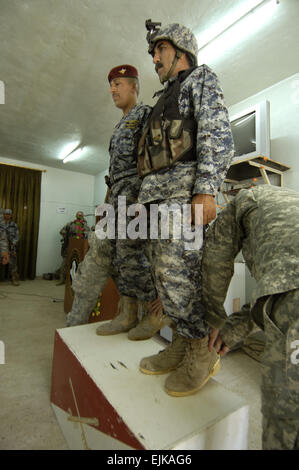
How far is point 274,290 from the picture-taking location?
1.41 feet

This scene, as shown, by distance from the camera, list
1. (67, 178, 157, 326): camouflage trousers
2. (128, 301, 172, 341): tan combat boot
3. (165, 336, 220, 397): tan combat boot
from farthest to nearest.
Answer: (67, 178, 157, 326): camouflage trousers < (128, 301, 172, 341): tan combat boot < (165, 336, 220, 397): tan combat boot

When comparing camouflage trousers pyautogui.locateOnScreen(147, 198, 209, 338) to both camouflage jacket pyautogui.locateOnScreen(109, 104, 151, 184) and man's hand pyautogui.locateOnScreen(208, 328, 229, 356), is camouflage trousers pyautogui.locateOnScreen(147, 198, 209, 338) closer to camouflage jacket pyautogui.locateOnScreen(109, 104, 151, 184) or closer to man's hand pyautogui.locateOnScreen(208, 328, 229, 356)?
man's hand pyautogui.locateOnScreen(208, 328, 229, 356)

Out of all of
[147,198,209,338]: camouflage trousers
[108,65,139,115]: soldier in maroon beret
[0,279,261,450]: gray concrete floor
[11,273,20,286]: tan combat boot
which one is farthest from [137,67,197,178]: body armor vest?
[11,273,20,286]: tan combat boot

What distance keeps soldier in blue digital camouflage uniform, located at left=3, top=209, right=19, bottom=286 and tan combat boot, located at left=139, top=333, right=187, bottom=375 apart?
4.51 metres

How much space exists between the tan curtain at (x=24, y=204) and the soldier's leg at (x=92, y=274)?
4306 mm

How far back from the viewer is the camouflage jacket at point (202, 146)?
794 millimetres

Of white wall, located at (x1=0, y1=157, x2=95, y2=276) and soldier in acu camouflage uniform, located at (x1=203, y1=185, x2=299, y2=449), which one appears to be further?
white wall, located at (x1=0, y1=157, x2=95, y2=276)

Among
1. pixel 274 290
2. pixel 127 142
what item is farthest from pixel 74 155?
pixel 274 290

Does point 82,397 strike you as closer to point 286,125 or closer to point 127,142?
point 127,142

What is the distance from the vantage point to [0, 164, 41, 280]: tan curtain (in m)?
4.89

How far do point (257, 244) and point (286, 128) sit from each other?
89.4 inches

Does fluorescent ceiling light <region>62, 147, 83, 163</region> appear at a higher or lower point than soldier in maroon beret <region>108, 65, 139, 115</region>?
higher

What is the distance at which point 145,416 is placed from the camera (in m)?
0.59
